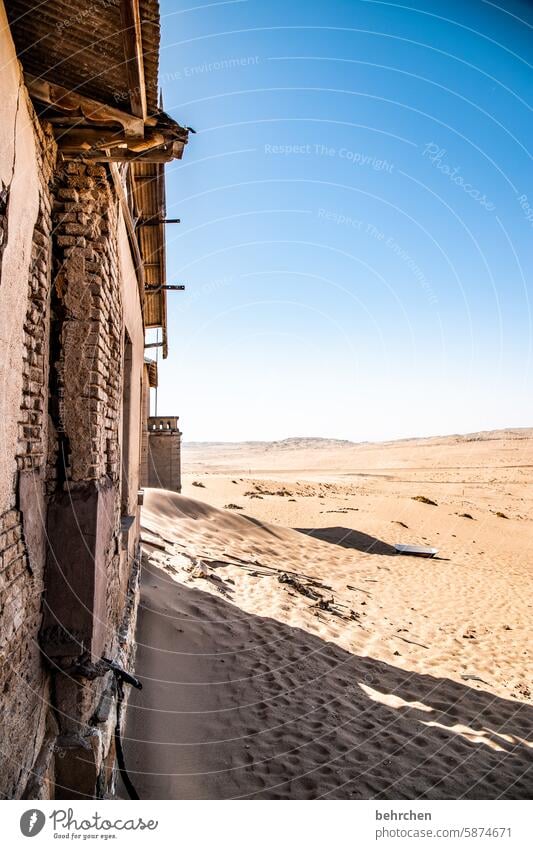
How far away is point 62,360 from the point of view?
324 cm

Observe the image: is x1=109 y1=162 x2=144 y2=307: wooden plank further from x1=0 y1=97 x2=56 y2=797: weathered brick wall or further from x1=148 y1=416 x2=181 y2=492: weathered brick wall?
x1=148 y1=416 x2=181 y2=492: weathered brick wall

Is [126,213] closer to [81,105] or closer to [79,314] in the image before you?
[81,105]

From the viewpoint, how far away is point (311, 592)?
9.70 m

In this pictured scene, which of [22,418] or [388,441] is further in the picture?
[388,441]

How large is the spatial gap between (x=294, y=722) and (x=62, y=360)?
4.26 meters

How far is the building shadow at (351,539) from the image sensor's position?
53.1ft

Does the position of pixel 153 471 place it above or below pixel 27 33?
below

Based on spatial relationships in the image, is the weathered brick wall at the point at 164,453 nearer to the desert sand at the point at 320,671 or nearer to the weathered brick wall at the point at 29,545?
the desert sand at the point at 320,671

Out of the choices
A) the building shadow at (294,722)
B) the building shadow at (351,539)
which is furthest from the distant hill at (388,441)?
the building shadow at (294,722)

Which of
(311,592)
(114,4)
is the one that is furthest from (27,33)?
(311,592)

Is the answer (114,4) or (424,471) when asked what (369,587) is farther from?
(424,471)

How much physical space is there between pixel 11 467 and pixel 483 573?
14.3 m
